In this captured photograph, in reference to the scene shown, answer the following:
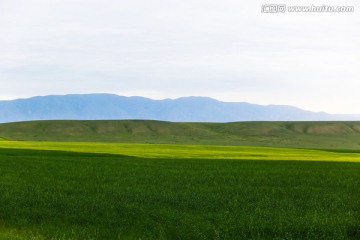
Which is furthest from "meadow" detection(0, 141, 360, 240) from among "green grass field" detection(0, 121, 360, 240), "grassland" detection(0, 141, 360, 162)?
"grassland" detection(0, 141, 360, 162)

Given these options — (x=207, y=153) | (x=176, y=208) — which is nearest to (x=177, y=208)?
(x=176, y=208)

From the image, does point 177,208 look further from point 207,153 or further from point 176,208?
point 207,153

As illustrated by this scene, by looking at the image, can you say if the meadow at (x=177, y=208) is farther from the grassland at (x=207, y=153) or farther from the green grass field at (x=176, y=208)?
the grassland at (x=207, y=153)

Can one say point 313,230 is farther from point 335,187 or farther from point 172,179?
point 172,179

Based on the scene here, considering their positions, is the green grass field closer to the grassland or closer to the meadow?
the meadow

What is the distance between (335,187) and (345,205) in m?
8.32

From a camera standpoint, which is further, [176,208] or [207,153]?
[207,153]

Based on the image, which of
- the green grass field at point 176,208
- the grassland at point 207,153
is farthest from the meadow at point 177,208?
the grassland at point 207,153

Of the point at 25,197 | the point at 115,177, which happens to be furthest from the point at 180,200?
the point at 115,177

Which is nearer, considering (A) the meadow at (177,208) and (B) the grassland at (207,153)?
(A) the meadow at (177,208)

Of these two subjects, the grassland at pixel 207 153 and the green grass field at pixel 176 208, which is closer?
the green grass field at pixel 176 208

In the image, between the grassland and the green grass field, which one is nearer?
the green grass field

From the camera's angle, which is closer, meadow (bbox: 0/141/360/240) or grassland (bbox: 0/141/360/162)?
meadow (bbox: 0/141/360/240)

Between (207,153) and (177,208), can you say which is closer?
(177,208)
